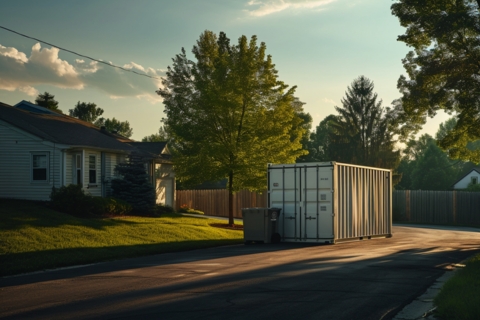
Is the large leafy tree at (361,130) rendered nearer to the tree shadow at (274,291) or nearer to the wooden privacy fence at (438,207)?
the wooden privacy fence at (438,207)

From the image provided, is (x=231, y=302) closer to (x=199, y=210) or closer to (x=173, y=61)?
(x=173, y=61)

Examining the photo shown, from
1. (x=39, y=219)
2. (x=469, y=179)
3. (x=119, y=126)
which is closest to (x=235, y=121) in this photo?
(x=39, y=219)

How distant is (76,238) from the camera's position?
71.6 ft

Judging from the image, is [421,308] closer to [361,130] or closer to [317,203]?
[317,203]

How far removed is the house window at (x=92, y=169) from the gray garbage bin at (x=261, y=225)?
13.1 m

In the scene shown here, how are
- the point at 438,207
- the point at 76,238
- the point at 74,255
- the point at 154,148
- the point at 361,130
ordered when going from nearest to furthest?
the point at 74,255 < the point at 76,238 < the point at 154,148 < the point at 438,207 < the point at 361,130

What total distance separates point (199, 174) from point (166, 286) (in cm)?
2222

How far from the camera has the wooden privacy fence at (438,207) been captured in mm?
50062

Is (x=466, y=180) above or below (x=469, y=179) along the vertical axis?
below

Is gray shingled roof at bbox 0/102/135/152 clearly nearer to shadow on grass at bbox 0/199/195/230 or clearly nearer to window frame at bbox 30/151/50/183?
window frame at bbox 30/151/50/183

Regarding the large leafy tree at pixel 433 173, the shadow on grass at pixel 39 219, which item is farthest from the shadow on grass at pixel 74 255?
the large leafy tree at pixel 433 173

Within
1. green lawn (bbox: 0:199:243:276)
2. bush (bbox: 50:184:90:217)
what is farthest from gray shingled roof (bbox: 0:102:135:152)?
green lawn (bbox: 0:199:243:276)

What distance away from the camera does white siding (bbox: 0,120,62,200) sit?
32594 millimetres

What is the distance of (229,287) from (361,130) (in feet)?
196
